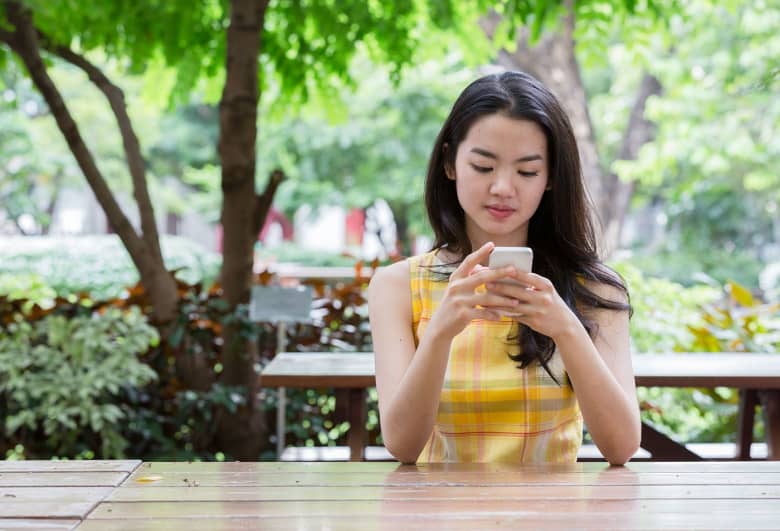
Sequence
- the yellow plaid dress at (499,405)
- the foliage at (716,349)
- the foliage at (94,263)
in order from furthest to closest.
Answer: the foliage at (94,263) → the foliage at (716,349) → the yellow plaid dress at (499,405)

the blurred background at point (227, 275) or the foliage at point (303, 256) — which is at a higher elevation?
the blurred background at point (227, 275)

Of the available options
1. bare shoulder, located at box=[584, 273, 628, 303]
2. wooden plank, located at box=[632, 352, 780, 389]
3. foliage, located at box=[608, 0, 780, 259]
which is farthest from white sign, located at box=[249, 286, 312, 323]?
foliage, located at box=[608, 0, 780, 259]

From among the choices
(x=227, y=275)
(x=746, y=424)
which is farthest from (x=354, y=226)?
(x=746, y=424)

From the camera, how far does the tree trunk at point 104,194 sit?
4414 millimetres

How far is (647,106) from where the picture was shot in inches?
467

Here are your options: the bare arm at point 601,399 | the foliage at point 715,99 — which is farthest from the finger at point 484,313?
the foliage at point 715,99

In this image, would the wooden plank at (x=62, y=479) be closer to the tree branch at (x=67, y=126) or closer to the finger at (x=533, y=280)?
the finger at (x=533, y=280)

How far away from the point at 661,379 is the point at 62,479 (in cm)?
229

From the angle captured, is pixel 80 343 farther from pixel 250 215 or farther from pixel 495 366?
pixel 495 366

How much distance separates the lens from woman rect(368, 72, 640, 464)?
1.89 metres

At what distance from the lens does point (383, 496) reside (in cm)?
159

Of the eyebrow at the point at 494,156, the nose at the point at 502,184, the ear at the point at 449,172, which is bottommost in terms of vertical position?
the nose at the point at 502,184

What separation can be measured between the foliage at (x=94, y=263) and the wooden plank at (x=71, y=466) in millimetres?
9237

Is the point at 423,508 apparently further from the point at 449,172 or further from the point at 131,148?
the point at 131,148
